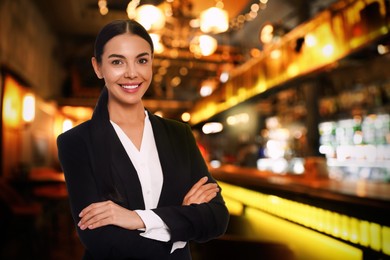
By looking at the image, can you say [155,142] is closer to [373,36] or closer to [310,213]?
[310,213]

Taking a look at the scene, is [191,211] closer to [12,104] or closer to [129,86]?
[129,86]

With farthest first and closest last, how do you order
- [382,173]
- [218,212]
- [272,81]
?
[382,173] < [272,81] < [218,212]

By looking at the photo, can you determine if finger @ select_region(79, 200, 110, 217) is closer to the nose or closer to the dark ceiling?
the nose

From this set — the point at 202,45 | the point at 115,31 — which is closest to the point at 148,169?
the point at 115,31

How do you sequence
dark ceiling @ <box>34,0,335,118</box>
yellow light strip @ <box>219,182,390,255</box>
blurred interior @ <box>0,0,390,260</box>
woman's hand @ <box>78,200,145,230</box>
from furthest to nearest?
dark ceiling @ <box>34,0,335,118</box> < blurred interior @ <box>0,0,390,260</box> < yellow light strip @ <box>219,182,390,255</box> < woman's hand @ <box>78,200,145,230</box>

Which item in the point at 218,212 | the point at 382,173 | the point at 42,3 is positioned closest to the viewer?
the point at 218,212

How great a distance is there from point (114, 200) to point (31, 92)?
7721mm

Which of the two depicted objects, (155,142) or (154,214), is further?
(155,142)

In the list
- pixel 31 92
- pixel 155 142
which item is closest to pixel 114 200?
pixel 155 142

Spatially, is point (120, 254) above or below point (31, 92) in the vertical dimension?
below

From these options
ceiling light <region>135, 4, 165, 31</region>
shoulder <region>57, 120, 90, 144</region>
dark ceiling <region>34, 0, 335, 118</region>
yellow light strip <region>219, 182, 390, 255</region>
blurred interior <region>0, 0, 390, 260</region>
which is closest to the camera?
shoulder <region>57, 120, 90, 144</region>

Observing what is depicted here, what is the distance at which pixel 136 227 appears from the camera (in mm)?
Answer: 1095

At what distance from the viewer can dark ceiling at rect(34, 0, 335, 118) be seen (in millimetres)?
6848

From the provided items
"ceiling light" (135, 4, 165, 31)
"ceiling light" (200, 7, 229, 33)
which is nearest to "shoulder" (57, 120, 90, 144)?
"ceiling light" (135, 4, 165, 31)
